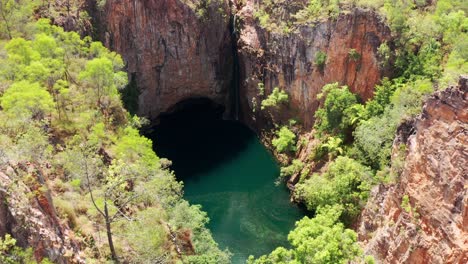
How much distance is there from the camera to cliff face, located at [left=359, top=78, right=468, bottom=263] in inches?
713

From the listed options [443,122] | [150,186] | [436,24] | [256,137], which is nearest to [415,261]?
[443,122]

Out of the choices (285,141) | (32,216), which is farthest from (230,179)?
(32,216)

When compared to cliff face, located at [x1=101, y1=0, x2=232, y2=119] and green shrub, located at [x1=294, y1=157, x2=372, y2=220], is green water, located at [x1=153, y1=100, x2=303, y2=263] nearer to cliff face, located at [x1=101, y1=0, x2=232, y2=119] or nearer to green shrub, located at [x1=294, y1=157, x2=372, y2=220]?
cliff face, located at [x1=101, y1=0, x2=232, y2=119]

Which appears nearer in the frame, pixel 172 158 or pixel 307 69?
pixel 307 69

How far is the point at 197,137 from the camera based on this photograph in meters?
40.0

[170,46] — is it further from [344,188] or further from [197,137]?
[344,188]

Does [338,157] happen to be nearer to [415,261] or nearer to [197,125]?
[415,261]

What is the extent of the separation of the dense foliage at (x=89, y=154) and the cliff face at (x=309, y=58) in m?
11.2

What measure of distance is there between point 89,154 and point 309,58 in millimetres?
17182

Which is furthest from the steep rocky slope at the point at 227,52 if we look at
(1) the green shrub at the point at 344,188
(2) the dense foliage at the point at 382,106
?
(1) the green shrub at the point at 344,188

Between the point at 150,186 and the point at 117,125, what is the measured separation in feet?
24.2

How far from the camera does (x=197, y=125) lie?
41969 mm

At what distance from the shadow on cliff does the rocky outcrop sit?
56.5ft

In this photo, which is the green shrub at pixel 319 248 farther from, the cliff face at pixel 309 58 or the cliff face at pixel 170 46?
the cliff face at pixel 170 46
